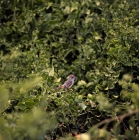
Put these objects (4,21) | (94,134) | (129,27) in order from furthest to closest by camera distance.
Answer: (4,21)
(129,27)
(94,134)

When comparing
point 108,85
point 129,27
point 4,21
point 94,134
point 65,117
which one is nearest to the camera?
point 94,134

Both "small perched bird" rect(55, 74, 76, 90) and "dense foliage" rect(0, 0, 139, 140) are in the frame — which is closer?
"dense foliage" rect(0, 0, 139, 140)

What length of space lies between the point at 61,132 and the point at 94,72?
2.83ft

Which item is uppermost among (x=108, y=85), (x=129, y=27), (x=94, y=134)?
(x=129, y=27)

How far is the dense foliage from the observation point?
8.46 ft

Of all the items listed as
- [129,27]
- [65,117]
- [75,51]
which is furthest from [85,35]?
[65,117]

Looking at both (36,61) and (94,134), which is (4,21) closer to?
(36,61)

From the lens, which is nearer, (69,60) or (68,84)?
(68,84)

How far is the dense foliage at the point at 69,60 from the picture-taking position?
102 inches

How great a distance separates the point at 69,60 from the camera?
13.3 ft

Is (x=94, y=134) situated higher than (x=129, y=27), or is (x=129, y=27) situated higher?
(x=129, y=27)

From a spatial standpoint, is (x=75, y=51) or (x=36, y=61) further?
(x=75, y=51)

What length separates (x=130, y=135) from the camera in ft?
5.78

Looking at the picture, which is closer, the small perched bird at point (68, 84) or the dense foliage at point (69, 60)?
the dense foliage at point (69, 60)
